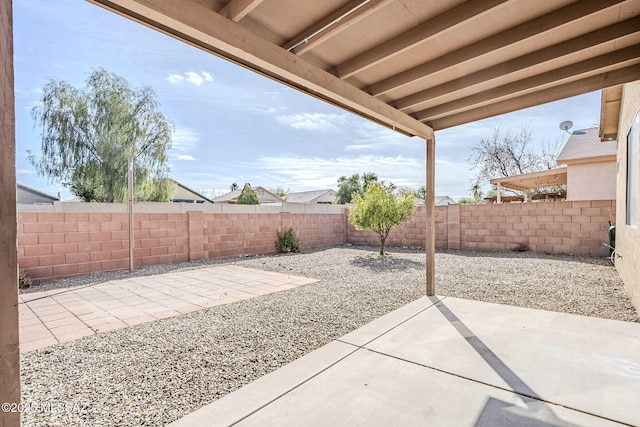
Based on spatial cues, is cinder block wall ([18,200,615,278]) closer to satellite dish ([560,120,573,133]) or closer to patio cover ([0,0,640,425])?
satellite dish ([560,120,573,133])

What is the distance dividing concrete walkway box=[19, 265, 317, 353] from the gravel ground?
12.6 inches

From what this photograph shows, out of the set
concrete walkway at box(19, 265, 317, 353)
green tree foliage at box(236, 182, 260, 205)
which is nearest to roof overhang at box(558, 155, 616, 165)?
concrete walkway at box(19, 265, 317, 353)

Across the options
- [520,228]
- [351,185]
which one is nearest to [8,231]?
[520,228]

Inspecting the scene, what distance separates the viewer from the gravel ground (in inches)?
79.0

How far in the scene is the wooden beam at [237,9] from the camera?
1.83m

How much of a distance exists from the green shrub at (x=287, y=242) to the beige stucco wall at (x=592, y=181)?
8.82 m

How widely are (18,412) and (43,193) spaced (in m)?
21.8

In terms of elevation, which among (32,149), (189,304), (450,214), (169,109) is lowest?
(189,304)

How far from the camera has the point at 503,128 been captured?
1895 centimetres

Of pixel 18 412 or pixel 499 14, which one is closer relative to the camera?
pixel 18 412

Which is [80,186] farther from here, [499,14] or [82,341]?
[499,14]

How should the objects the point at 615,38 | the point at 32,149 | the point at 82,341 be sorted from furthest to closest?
the point at 32,149 < the point at 82,341 < the point at 615,38

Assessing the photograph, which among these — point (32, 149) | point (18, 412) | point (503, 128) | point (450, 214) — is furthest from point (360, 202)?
point (503, 128)

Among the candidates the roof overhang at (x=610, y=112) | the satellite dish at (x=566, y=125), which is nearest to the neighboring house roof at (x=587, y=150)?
the satellite dish at (x=566, y=125)
